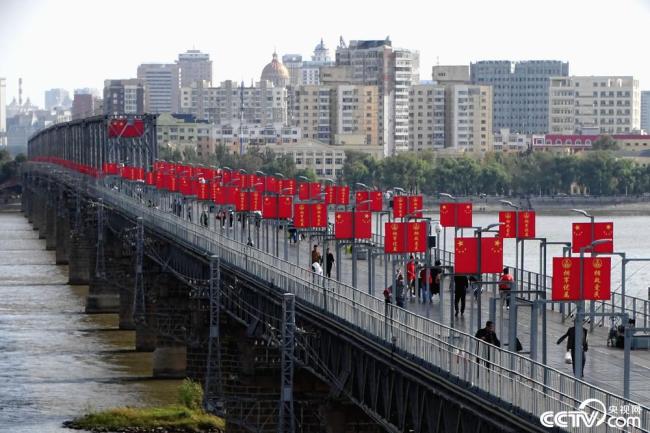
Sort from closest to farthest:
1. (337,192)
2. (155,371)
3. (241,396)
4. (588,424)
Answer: (588,424)
(241,396)
(155,371)
(337,192)

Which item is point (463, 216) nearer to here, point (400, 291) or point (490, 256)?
point (400, 291)

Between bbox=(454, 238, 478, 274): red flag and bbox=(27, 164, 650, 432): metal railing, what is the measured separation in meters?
2.10

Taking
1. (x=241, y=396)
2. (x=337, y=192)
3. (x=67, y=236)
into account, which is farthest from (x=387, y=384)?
(x=67, y=236)

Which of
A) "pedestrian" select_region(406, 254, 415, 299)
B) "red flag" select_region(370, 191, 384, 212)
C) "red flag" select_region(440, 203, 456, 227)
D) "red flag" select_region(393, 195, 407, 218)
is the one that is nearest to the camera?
"pedestrian" select_region(406, 254, 415, 299)

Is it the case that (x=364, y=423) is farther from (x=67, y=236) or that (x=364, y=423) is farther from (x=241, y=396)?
(x=67, y=236)

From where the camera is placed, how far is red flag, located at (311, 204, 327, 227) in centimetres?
6694

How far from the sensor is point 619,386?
1478 inches

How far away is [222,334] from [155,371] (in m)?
11.1

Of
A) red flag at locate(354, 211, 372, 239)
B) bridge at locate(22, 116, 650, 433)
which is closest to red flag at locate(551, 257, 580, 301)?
bridge at locate(22, 116, 650, 433)

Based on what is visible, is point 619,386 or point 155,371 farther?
point 155,371

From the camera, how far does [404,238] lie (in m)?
51.9

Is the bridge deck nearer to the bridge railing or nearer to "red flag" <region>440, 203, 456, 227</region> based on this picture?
the bridge railing

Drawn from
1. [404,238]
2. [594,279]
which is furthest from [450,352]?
[404,238]

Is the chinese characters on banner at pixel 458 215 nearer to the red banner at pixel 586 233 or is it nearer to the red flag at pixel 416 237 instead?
the red flag at pixel 416 237
